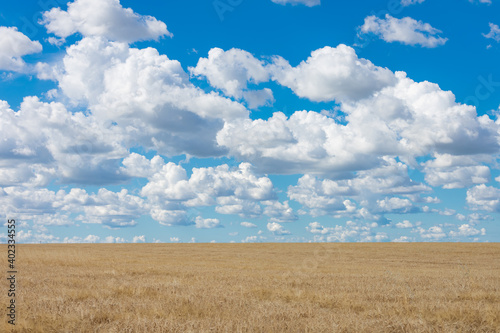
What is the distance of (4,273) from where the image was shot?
20.7 metres

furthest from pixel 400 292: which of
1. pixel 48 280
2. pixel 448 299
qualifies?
pixel 48 280

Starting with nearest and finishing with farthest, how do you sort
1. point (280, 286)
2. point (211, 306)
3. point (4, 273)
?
point (211, 306) < point (280, 286) < point (4, 273)

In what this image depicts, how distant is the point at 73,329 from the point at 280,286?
8716 millimetres

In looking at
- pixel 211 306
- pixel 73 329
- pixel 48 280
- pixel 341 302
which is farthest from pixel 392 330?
pixel 48 280

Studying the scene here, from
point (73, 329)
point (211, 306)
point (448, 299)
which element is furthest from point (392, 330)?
point (73, 329)

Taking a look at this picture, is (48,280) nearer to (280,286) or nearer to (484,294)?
(280,286)

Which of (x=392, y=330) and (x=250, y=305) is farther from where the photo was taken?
(x=250, y=305)

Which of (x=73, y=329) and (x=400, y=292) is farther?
(x=400, y=292)

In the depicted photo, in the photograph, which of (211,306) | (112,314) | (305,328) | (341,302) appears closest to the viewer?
(305,328)

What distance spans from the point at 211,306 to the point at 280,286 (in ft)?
17.3

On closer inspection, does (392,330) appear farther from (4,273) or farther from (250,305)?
(4,273)

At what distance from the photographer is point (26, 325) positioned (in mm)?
9258

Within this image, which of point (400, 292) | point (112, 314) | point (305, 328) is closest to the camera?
point (305, 328)

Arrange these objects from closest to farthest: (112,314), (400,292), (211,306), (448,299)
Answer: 1. (112,314)
2. (211,306)
3. (448,299)
4. (400,292)
